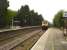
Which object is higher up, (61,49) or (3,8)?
(3,8)

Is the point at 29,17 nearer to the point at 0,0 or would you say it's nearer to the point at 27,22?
the point at 27,22

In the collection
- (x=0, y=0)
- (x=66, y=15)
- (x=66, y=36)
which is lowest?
(x=66, y=36)

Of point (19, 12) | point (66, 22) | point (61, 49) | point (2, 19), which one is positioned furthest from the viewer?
point (19, 12)

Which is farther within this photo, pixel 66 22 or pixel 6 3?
pixel 6 3

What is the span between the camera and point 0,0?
80.9 meters

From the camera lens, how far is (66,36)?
35.4 metres

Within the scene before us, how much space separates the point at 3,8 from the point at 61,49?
6329 cm

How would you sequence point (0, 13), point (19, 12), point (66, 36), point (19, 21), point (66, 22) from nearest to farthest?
point (66, 22)
point (66, 36)
point (0, 13)
point (19, 21)
point (19, 12)

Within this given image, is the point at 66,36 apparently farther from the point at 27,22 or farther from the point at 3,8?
the point at 27,22

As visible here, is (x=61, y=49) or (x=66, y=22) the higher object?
(x=66, y=22)

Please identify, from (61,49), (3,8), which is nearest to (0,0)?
(3,8)

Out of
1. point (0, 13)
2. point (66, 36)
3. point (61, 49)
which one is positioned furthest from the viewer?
point (0, 13)

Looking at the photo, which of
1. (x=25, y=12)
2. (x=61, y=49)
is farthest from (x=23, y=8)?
(x=61, y=49)

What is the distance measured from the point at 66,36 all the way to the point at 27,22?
3988 inches
